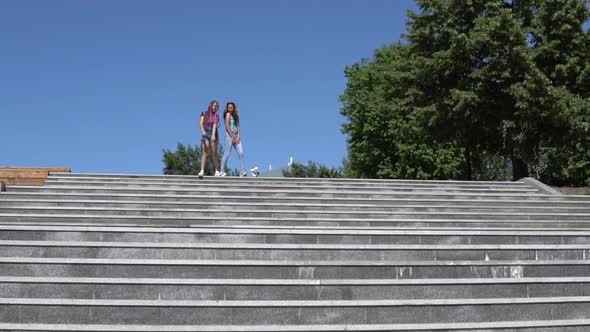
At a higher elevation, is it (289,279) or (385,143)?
(385,143)

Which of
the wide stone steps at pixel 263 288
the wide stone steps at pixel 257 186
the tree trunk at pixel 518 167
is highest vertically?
the tree trunk at pixel 518 167

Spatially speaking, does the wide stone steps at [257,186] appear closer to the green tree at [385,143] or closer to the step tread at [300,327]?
the step tread at [300,327]

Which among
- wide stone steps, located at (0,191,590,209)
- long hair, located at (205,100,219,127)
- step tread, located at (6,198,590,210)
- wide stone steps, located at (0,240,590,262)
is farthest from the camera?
long hair, located at (205,100,219,127)

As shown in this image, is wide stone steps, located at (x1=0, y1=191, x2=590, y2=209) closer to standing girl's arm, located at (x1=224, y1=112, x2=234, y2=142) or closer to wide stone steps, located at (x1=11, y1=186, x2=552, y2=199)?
wide stone steps, located at (x1=11, y1=186, x2=552, y2=199)

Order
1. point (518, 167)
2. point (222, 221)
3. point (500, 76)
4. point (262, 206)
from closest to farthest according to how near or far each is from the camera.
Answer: point (222, 221) → point (262, 206) → point (500, 76) → point (518, 167)

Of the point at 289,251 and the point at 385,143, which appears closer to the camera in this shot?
the point at 289,251

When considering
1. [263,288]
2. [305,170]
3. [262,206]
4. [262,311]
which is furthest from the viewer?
[305,170]

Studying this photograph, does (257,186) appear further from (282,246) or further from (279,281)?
(279,281)

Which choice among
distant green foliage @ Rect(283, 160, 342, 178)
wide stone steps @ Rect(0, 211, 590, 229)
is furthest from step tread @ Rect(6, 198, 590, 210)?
distant green foliage @ Rect(283, 160, 342, 178)

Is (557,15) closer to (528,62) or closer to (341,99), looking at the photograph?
(528,62)

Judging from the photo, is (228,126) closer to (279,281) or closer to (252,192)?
(252,192)

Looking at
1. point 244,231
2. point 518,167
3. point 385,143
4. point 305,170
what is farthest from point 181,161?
point 244,231

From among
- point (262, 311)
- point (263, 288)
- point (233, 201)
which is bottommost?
point (262, 311)

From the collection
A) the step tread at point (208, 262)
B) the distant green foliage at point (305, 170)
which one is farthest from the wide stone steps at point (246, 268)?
the distant green foliage at point (305, 170)
